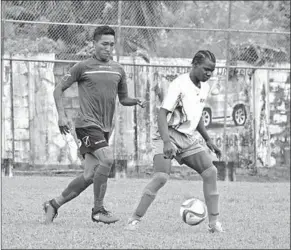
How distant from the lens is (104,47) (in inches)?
342

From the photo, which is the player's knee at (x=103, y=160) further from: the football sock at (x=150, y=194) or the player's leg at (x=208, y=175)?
the player's leg at (x=208, y=175)

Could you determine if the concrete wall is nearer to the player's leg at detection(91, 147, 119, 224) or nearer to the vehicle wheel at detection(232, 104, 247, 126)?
the vehicle wheel at detection(232, 104, 247, 126)

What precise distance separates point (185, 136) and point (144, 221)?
1.14m

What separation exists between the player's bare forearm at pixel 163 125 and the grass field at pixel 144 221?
2.88ft

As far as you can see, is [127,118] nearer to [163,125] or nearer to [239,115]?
[239,115]

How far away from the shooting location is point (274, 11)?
2728cm

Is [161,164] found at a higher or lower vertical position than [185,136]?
lower

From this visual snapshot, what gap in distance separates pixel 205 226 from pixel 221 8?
22.6m

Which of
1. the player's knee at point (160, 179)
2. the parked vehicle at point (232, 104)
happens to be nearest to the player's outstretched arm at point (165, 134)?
the player's knee at point (160, 179)

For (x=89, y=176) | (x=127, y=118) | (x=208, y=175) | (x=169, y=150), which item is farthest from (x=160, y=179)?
(x=127, y=118)

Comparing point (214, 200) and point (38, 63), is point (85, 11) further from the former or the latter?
point (214, 200)

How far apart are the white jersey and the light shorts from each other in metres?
0.05

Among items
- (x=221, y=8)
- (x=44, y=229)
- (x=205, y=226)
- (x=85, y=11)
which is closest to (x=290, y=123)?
(x=85, y=11)

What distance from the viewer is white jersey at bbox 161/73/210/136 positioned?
837 centimetres
